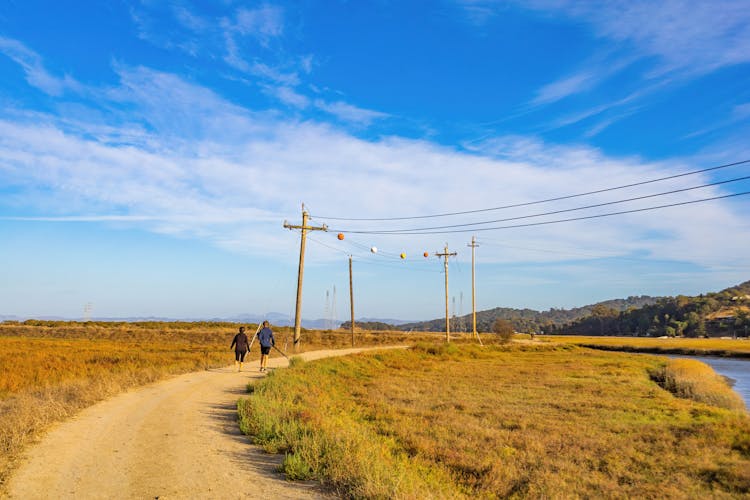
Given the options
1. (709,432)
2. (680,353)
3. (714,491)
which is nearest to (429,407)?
(709,432)

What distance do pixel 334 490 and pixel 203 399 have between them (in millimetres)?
9541

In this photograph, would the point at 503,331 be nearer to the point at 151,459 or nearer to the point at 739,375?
the point at 739,375

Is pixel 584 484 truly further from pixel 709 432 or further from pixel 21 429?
pixel 21 429

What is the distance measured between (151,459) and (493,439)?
8.45 m

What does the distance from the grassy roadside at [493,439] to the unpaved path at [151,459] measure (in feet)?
1.98

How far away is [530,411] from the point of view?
1845 centimetres

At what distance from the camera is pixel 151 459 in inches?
360

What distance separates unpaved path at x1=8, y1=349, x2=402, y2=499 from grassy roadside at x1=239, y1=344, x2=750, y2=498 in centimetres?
60

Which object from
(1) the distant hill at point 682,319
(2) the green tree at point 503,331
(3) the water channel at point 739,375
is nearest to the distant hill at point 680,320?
(1) the distant hill at point 682,319

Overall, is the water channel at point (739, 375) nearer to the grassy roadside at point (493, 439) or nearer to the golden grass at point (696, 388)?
the golden grass at point (696, 388)

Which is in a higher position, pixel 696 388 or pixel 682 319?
pixel 682 319

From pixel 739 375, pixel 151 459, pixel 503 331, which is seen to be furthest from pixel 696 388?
pixel 503 331

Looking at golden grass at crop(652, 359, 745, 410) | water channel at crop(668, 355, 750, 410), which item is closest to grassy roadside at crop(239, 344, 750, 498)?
golden grass at crop(652, 359, 745, 410)

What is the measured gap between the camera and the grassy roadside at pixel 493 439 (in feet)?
29.9
